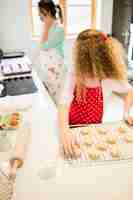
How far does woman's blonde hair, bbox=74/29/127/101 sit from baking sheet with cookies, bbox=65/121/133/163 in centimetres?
27

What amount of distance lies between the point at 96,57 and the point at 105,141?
16.7 inches

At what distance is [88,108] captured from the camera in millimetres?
1556

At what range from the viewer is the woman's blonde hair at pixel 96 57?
1320 mm

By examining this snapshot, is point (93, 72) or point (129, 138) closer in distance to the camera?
point (129, 138)

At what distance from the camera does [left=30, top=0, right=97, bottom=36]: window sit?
3.87 meters

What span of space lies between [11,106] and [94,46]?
663mm

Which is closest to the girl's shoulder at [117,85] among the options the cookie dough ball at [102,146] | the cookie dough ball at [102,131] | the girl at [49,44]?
the cookie dough ball at [102,131]

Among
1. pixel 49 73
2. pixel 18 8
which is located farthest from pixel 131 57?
pixel 18 8

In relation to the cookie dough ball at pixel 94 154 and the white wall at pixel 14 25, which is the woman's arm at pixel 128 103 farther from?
the white wall at pixel 14 25

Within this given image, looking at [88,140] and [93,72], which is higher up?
[93,72]

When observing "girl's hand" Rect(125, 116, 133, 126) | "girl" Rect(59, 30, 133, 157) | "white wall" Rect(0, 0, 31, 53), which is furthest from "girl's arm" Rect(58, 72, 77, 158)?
"white wall" Rect(0, 0, 31, 53)

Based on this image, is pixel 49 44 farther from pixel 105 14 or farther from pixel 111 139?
pixel 105 14

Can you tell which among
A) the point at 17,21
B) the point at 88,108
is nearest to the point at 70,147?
the point at 88,108

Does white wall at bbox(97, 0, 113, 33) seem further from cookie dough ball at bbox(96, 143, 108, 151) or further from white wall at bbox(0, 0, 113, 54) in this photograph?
cookie dough ball at bbox(96, 143, 108, 151)
